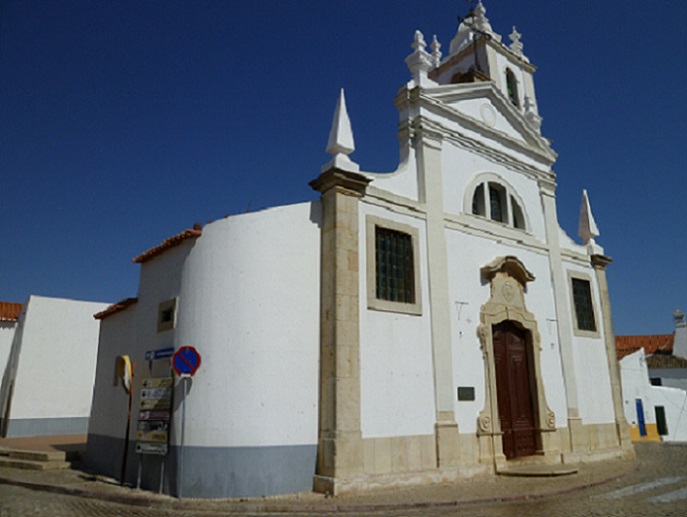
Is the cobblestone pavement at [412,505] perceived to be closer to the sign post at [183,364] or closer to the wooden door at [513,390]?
the sign post at [183,364]

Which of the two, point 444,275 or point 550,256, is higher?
point 550,256

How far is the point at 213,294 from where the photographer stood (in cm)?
889

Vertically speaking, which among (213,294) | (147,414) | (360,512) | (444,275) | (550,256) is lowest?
(360,512)

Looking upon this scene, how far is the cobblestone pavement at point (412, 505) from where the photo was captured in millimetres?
7305

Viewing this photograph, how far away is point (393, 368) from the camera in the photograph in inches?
378

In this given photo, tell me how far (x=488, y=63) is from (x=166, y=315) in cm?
1234

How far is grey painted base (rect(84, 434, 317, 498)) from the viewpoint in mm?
8016

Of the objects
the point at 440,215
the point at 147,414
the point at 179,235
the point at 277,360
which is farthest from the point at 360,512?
the point at 440,215

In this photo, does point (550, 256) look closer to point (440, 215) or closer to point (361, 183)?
point (440, 215)

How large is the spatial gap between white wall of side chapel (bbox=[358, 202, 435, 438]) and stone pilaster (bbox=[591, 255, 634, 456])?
762 centimetres

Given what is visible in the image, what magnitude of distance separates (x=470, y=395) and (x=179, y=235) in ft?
22.2

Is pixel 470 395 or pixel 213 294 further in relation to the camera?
pixel 470 395

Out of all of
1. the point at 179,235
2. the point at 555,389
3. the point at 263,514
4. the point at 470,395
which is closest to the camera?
the point at 263,514

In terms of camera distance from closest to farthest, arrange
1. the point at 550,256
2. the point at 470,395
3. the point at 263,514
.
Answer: the point at 263,514 < the point at 470,395 < the point at 550,256
